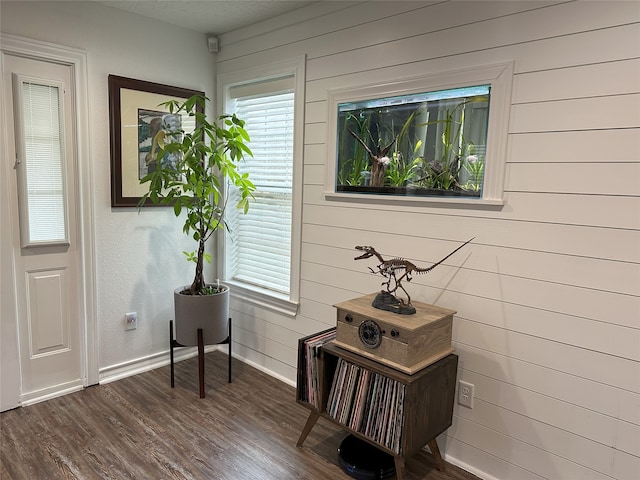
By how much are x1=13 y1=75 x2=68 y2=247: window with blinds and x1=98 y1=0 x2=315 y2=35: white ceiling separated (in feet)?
2.35

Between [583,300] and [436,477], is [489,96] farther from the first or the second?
[436,477]

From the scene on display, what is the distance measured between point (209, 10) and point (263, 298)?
1.94 m

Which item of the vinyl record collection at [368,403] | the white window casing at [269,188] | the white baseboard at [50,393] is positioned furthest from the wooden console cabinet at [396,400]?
the white baseboard at [50,393]

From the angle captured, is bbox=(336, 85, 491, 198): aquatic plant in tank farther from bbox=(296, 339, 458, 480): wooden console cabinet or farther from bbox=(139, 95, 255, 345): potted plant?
bbox=(296, 339, 458, 480): wooden console cabinet

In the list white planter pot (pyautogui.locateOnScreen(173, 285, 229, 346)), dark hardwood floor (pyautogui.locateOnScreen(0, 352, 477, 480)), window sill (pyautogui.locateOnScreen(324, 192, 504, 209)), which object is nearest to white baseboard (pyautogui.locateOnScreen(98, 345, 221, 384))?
dark hardwood floor (pyautogui.locateOnScreen(0, 352, 477, 480))

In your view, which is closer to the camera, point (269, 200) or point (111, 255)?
point (111, 255)

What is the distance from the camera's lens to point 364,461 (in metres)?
2.12

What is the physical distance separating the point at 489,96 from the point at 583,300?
956 millimetres

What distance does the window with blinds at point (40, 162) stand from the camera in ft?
8.20

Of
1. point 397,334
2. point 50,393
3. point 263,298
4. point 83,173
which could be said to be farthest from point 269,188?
point 50,393

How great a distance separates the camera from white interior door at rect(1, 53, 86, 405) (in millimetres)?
2488

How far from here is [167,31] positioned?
3055 mm

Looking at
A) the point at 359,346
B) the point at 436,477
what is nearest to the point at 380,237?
the point at 359,346

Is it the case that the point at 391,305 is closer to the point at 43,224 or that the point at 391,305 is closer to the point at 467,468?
the point at 467,468
